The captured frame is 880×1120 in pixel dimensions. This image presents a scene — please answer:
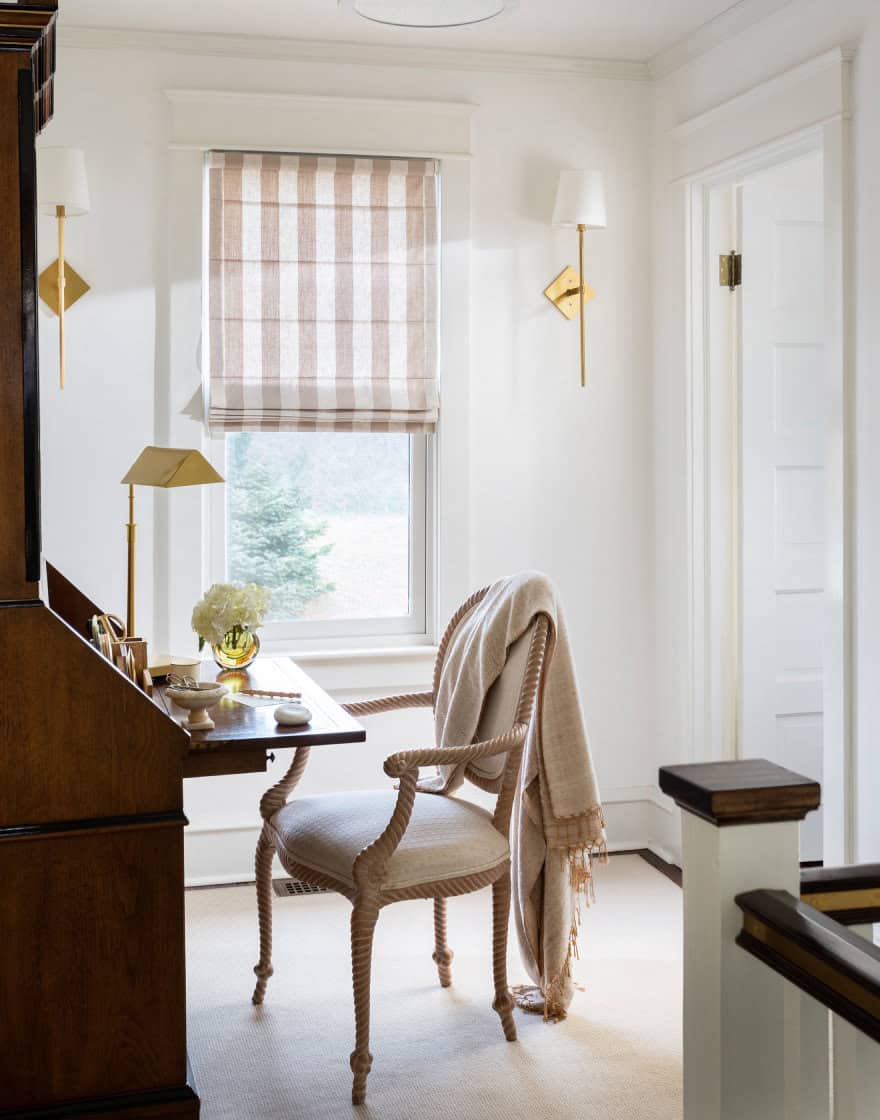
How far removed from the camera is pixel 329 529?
4004 millimetres

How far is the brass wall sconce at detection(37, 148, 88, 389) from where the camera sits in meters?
3.51

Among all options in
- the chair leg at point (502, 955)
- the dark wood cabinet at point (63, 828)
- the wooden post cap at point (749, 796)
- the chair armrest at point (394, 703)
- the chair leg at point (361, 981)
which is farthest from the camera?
the chair armrest at point (394, 703)

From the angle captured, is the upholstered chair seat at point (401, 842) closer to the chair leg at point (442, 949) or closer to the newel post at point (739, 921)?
the chair leg at point (442, 949)

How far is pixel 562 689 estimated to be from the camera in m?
2.90

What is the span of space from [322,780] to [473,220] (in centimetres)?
188

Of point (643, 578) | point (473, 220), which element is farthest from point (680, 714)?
point (473, 220)

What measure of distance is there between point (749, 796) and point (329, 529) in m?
2.83

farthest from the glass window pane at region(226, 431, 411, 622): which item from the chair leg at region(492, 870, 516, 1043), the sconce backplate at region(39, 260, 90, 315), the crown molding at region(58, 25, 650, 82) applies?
the chair leg at region(492, 870, 516, 1043)

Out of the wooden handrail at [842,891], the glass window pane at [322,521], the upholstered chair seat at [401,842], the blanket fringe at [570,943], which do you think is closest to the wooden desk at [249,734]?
the upholstered chair seat at [401,842]

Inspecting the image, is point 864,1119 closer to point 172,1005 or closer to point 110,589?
point 172,1005

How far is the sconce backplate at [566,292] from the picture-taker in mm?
4027

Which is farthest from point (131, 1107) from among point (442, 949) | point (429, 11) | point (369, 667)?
point (429, 11)

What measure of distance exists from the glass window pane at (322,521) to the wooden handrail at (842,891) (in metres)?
2.72

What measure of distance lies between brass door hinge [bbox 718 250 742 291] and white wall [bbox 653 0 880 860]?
0.42 ft
